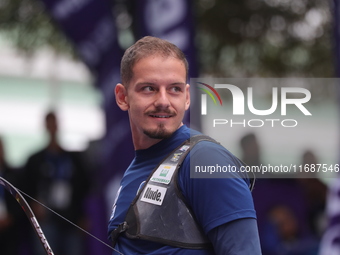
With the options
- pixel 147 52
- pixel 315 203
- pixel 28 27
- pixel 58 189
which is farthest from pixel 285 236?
pixel 28 27

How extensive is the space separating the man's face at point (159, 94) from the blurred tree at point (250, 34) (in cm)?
576

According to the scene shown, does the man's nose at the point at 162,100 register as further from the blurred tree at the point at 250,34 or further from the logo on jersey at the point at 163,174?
the blurred tree at the point at 250,34

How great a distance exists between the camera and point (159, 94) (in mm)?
2094

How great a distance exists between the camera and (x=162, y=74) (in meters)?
2.08

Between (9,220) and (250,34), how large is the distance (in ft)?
11.4

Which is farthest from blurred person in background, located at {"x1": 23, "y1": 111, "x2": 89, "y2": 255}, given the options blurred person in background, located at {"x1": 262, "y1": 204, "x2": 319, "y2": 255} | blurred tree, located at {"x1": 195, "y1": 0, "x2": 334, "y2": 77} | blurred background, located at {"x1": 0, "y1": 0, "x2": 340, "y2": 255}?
blurred tree, located at {"x1": 195, "y1": 0, "x2": 334, "y2": 77}

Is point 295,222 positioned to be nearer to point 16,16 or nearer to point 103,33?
point 103,33

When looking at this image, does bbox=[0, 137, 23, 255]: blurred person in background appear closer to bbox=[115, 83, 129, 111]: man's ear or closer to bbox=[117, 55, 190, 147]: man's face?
bbox=[115, 83, 129, 111]: man's ear

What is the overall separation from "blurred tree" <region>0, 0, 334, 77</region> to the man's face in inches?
227

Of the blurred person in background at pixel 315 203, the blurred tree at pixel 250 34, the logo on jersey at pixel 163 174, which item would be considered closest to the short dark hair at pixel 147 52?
the logo on jersey at pixel 163 174

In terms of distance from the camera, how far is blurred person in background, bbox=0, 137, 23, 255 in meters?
6.05

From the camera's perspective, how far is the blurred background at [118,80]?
207 inches

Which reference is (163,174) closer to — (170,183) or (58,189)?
(170,183)

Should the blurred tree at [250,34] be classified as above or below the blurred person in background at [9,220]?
above
